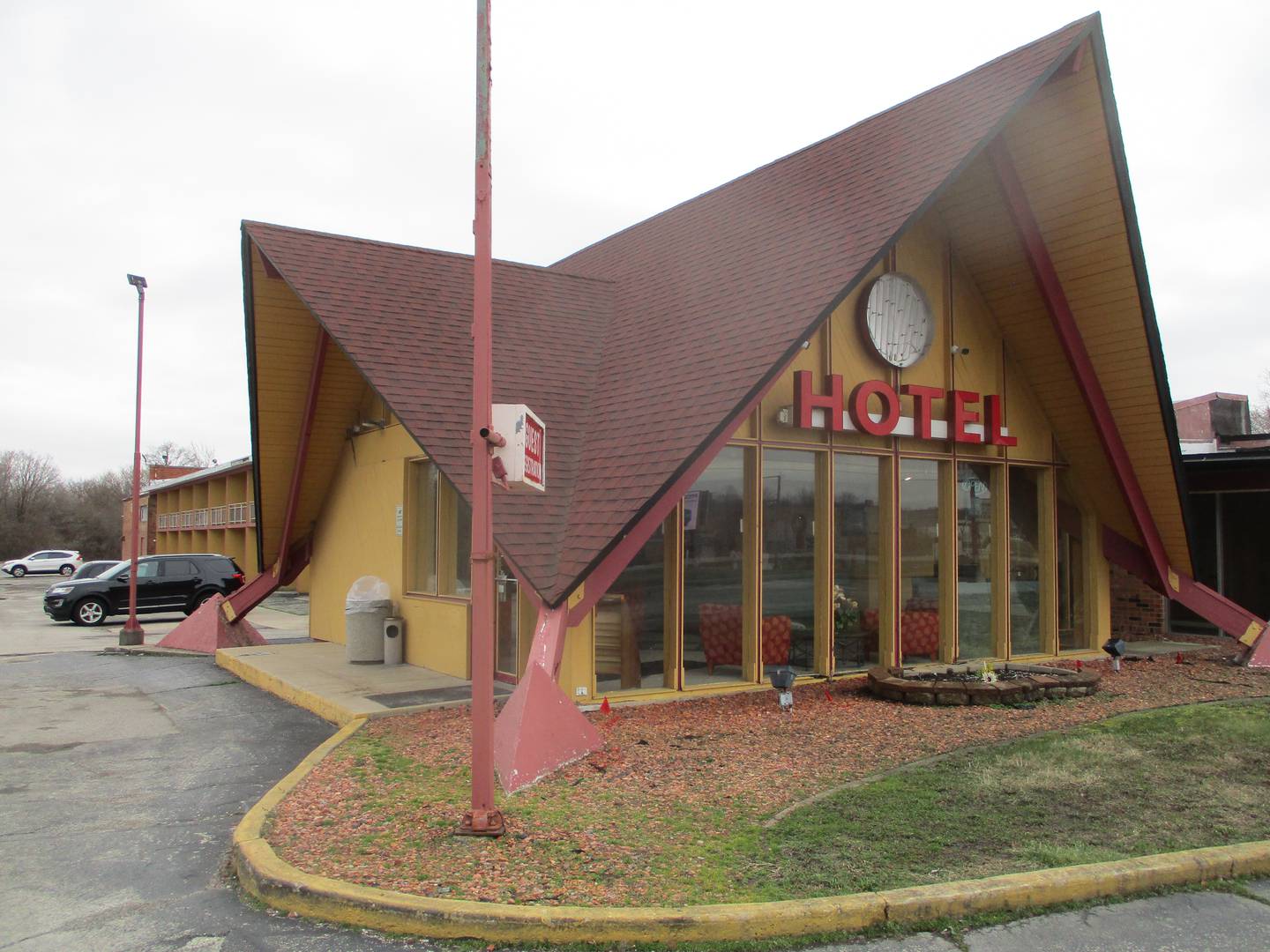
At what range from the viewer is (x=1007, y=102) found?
984cm

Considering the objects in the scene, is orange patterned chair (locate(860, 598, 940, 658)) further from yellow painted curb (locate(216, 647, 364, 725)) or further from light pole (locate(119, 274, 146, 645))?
light pole (locate(119, 274, 146, 645))

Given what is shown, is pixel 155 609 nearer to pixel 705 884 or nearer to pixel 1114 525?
pixel 1114 525

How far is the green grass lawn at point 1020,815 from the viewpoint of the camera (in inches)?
209

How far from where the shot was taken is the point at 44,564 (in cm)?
6031

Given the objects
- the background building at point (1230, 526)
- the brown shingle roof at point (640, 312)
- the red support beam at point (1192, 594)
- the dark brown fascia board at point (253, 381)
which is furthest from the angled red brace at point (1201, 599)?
the dark brown fascia board at point (253, 381)

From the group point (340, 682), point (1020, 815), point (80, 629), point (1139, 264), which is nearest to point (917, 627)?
point (1139, 264)

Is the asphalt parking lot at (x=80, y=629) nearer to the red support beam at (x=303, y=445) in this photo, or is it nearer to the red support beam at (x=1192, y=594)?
the red support beam at (x=303, y=445)

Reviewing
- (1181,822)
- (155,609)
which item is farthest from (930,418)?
(155,609)

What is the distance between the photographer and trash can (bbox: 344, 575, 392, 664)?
13344mm

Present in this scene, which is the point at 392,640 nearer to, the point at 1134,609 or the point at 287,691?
the point at 287,691

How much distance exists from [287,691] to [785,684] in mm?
5970

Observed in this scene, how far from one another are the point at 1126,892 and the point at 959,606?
8308 millimetres

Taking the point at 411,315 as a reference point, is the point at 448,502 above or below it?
below

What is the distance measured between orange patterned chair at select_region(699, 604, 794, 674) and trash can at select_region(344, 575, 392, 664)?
478cm
